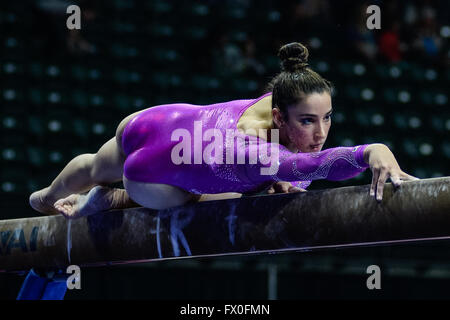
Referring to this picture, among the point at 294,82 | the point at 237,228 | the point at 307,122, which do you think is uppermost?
the point at 294,82

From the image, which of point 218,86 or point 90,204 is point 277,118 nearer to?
point 90,204

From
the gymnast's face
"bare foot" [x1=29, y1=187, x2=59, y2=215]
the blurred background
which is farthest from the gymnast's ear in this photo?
the blurred background

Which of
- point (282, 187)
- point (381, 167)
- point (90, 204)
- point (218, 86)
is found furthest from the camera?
point (218, 86)

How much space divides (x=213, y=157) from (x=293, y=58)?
37 cm

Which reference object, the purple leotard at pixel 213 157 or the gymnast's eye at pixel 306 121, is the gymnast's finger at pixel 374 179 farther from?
the gymnast's eye at pixel 306 121

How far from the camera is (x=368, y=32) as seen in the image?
657cm

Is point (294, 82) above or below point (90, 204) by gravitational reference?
above

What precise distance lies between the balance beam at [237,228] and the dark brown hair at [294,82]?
274 millimetres

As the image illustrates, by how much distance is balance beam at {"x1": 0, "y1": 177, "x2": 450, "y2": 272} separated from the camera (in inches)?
62.8

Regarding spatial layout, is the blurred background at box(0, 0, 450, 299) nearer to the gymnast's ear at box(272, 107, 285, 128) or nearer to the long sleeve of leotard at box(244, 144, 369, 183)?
the gymnast's ear at box(272, 107, 285, 128)

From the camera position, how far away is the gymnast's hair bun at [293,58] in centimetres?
189

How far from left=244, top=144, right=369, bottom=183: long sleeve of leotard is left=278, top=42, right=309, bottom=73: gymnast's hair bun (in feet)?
0.97

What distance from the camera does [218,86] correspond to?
5.86 m

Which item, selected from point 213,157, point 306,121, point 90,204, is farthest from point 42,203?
point 306,121
